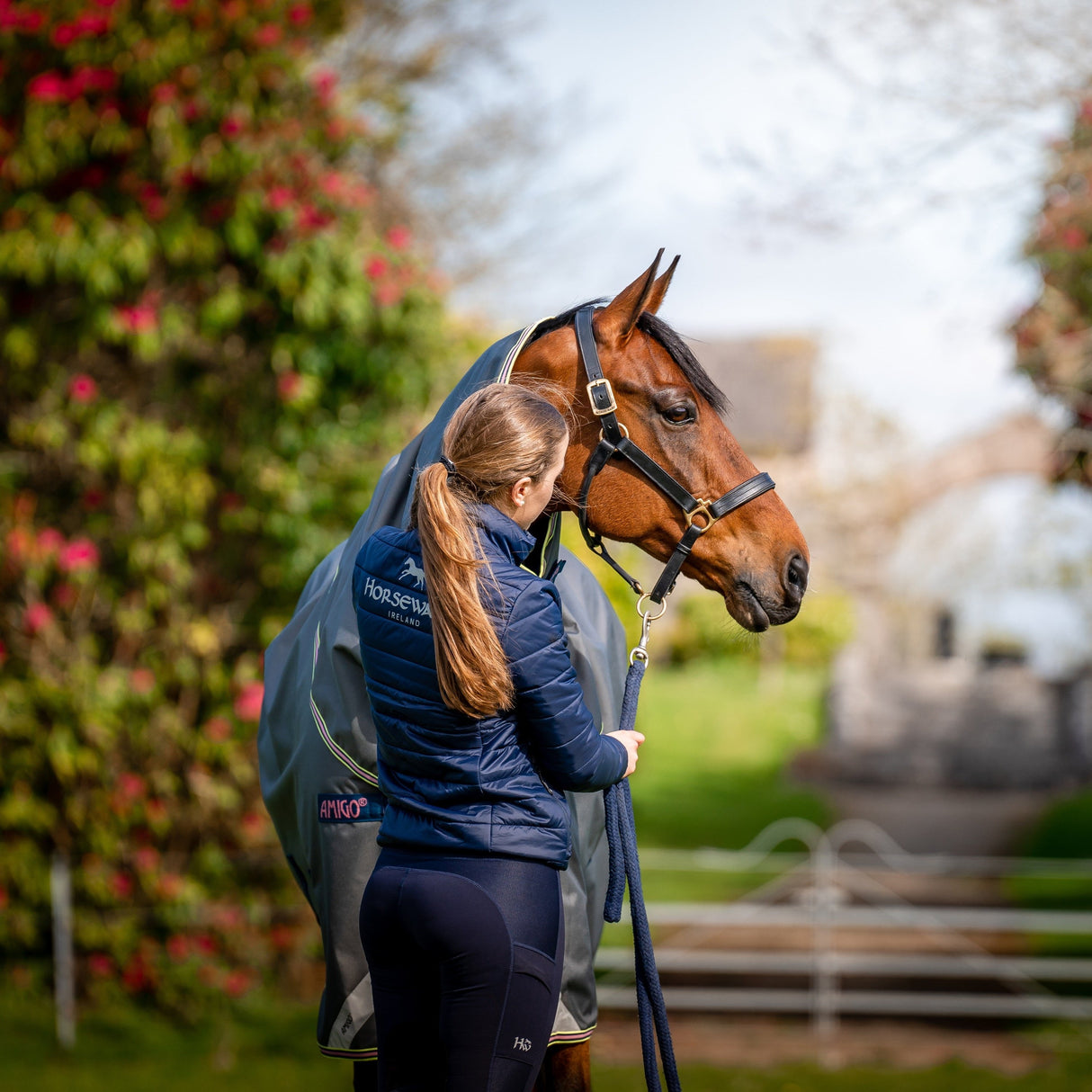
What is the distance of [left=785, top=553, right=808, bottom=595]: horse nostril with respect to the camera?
6.60 feet

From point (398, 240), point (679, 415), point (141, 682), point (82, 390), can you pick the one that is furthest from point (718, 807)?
point (679, 415)

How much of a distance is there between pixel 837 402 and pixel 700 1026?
16451 mm

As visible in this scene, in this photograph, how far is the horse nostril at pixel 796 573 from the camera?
2.01 meters

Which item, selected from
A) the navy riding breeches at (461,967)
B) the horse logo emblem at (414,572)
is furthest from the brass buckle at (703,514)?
the navy riding breeches at (461,967)

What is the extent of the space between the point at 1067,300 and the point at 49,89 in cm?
503

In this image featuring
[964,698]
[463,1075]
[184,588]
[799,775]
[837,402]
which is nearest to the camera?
[463,1075]

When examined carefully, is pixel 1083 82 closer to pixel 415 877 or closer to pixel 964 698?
pixel 415 877

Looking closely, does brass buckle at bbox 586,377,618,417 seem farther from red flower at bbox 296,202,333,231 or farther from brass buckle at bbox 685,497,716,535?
red flower at bbox 296,202,333,231

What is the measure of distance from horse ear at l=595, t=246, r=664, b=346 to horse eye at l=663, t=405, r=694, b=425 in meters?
0.16

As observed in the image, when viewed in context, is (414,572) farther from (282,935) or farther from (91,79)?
(282,935)

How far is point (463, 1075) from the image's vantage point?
1.61m

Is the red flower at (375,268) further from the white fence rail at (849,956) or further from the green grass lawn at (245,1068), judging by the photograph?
the green grass lawn at (245,1068)

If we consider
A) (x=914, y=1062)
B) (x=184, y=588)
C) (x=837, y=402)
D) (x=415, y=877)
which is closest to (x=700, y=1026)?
(x=914, y=1062)

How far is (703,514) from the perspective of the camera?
2025mm
